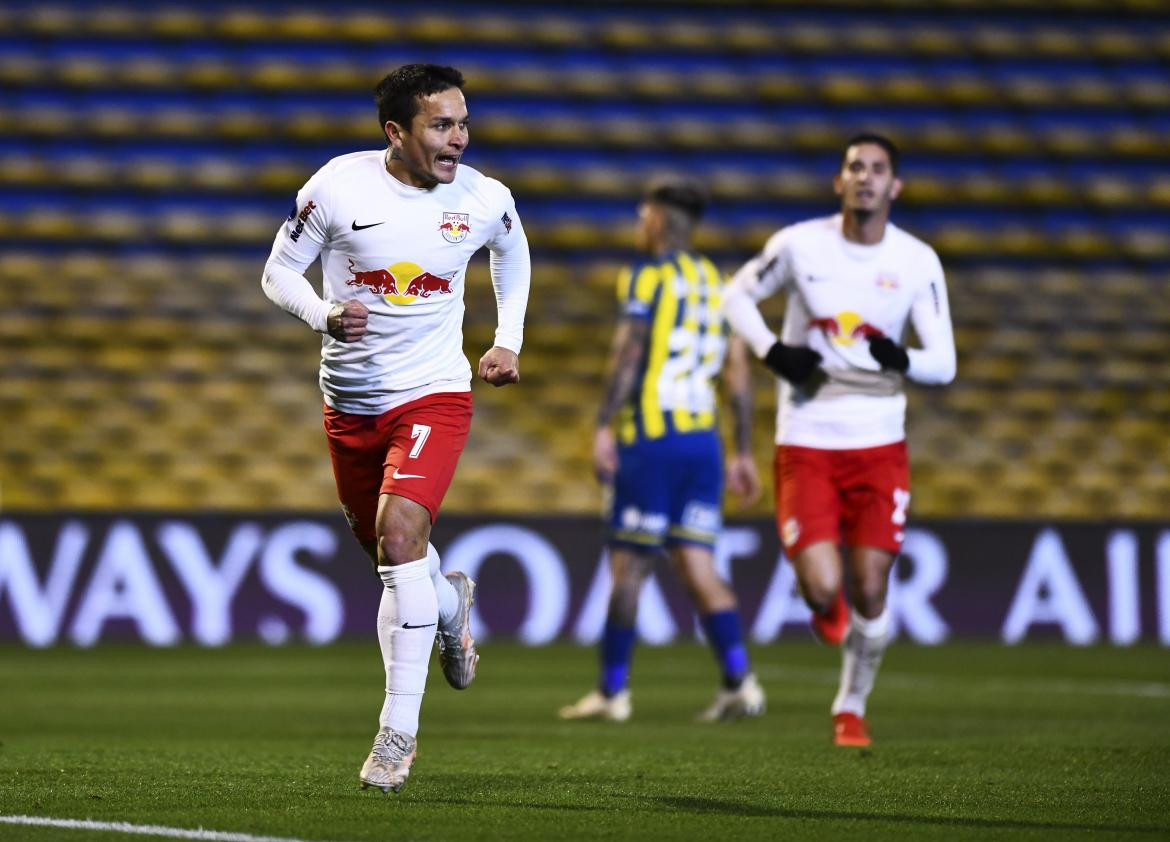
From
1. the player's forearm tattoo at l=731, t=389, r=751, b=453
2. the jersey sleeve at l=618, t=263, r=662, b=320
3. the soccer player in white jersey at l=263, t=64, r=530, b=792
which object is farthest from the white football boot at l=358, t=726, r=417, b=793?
the player's forearm tattoo at l=731, t=389, r=751, b=453

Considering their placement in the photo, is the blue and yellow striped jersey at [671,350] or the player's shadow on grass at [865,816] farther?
the blue and yellow striped jersey at [671,350]

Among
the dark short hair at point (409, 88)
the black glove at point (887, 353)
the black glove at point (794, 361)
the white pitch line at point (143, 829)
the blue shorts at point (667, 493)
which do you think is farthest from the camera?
the blue shorts at point (667, 493)

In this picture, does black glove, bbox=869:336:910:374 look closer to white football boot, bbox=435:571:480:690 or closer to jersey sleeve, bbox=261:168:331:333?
white football boot, bbox=435:571:480:690

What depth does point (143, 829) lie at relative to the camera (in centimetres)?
411

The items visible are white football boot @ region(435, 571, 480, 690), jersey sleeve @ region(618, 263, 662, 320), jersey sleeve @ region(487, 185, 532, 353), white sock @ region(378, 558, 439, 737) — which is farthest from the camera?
jersey sleeve @ region(618, 263, 662, 320)

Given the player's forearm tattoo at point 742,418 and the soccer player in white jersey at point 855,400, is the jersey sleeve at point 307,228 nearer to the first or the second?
the soccer player in white jersey at point 855,400

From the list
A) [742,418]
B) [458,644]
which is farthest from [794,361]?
[742,418]

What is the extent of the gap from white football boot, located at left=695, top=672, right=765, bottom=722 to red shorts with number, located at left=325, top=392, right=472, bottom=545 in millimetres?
2335

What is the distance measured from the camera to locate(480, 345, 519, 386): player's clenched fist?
4.81m

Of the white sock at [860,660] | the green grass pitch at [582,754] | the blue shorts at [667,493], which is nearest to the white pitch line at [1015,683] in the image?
the green grass pitch at [582,754]

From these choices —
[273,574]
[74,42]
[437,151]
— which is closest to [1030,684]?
[273,574]

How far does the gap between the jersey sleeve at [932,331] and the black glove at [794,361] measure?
306 millimetres

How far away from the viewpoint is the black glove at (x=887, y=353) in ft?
20.0

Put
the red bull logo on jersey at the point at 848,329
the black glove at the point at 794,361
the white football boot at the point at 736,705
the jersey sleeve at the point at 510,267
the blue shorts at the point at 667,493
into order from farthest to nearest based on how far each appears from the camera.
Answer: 1. the blue shorts at the point at 667,493
2. the white football boot at the point at 736,705
3. the red bull logo on jersey at the point at 848,329
4. the black glove at the point at 794,361
5. the jersey sleeve at the point at 510,267
